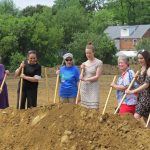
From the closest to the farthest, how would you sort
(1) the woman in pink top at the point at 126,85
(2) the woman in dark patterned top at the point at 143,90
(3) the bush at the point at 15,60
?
(2) the woman in dark patterned top at the point at 143,90 < (1) the woman in pink top at the point at 126,85 < (3) the bush at the point at 15,60

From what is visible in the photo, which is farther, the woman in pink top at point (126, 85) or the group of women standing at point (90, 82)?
the woman in pink top at point (126, 85)

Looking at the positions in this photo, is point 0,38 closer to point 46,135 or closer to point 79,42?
point 79,42

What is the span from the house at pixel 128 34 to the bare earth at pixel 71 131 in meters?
73.9

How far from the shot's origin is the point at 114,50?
48.5 meters

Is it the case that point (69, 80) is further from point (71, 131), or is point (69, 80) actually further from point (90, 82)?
point (71, 131)

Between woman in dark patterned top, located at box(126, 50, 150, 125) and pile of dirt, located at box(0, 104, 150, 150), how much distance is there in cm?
73

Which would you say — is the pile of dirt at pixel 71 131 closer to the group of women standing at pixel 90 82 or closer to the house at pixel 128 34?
the group of women standing at pixel 90 82

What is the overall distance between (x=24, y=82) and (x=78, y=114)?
2769 millimetres

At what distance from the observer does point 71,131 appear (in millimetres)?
6082

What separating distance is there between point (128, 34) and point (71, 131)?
7613cm

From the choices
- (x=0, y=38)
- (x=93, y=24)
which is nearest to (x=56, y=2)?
(x=93, y=24)

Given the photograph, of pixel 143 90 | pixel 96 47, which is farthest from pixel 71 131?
pixel 96 47

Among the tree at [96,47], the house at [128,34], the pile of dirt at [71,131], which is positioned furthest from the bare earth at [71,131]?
the house at [128,34]

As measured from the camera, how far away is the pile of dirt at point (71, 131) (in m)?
5.80
